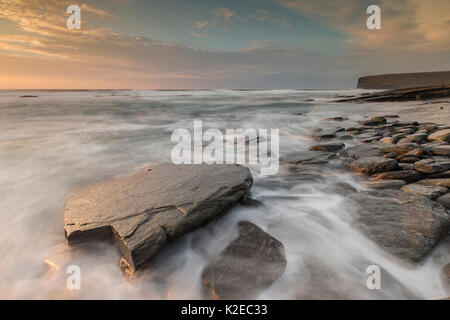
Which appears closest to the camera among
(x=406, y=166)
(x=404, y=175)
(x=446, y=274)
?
(x=446, y=274)

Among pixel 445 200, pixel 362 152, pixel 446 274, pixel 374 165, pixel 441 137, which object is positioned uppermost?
pixel 441 137

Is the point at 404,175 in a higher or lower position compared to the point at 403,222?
higher

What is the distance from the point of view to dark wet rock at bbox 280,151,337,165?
3.56 m

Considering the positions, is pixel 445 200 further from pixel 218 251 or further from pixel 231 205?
pixel 218 251

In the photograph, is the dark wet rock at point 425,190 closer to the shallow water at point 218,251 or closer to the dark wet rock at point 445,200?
the dark wet rock at point 445,200

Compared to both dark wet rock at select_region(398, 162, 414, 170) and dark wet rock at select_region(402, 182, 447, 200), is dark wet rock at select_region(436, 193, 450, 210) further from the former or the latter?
dark wet rock at select_region(398, 162, 414, 170)

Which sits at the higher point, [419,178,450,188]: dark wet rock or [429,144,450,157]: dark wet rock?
[429,144,450,157]: dark wet rock

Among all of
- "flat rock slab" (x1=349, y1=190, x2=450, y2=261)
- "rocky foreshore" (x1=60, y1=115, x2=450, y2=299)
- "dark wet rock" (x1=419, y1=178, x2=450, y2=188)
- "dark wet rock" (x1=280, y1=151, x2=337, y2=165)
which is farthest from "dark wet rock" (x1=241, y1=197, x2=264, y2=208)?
"dark wet rock" (x1=419, y1=178, x2=450, y2=188)

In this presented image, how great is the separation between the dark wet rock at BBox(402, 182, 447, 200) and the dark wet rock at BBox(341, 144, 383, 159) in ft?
3.78

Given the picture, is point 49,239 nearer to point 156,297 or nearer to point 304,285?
point 156,297

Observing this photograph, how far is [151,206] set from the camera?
193cm

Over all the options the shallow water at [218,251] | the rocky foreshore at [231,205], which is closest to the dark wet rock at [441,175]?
the rocky foreshore at [231,205]

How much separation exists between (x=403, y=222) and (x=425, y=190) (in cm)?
70

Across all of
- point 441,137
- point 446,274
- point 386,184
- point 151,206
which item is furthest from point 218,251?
point 441,137
